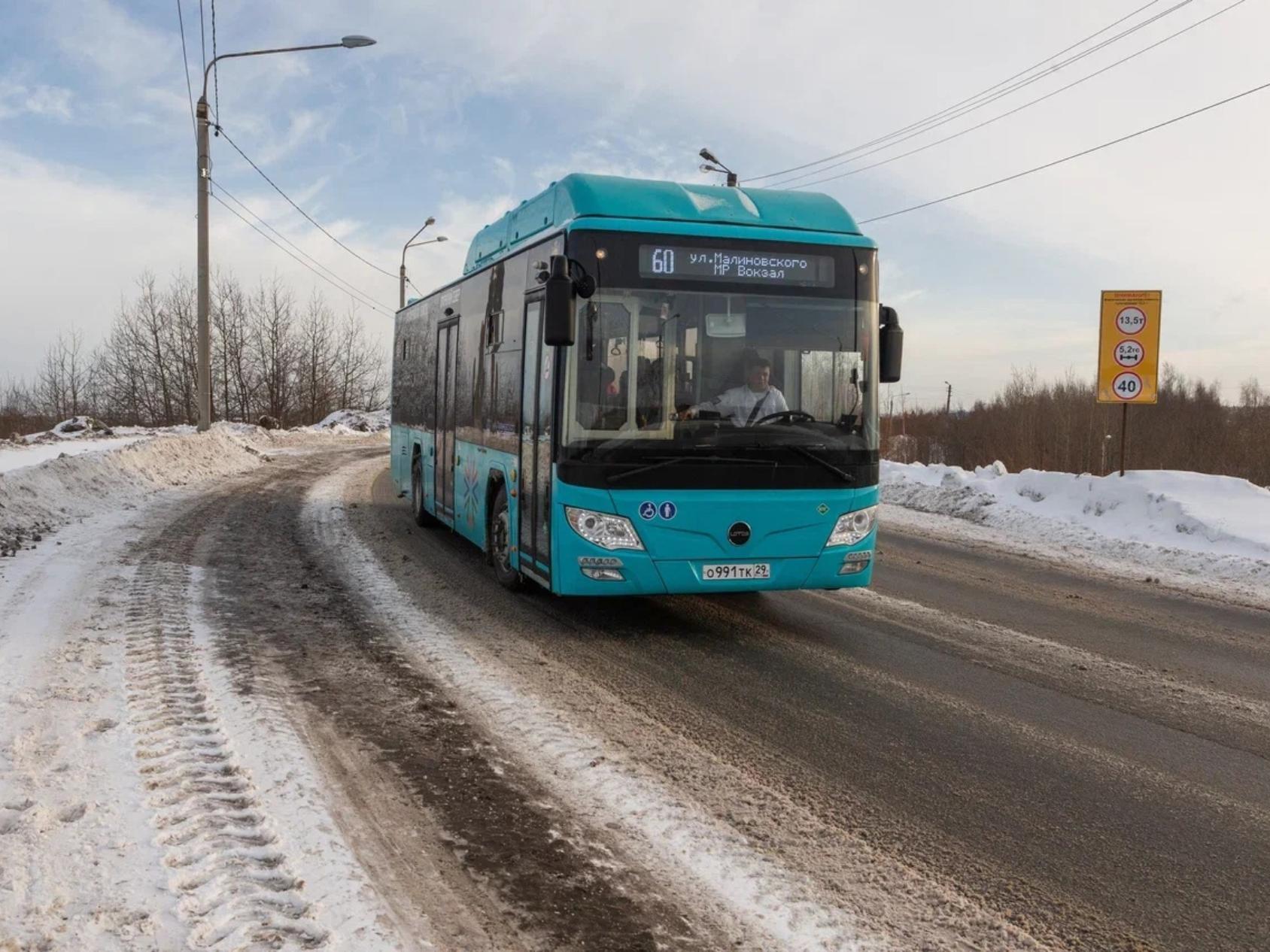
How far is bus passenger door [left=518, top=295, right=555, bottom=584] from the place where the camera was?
7.42 m

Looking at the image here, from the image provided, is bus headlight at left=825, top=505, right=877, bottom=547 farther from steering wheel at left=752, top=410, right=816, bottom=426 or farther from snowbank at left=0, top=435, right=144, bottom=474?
snowbank at left=0, top=435, right=144, bottom=474

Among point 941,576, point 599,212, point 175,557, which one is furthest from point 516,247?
point 941,576

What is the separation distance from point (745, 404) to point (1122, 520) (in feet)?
30.5

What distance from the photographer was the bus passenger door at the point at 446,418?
11.2 m

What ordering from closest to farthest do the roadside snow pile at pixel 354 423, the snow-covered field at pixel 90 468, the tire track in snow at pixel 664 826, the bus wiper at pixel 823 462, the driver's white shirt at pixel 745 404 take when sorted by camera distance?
1. the tire track in snow at pixel 664 826
2. the driver's white shirt at pixel 745 404
3. the bus wiper at pixel 823 462
4. the snow-covered field at pixel 90 468
5. the roadside snow pile at pixel 354 423

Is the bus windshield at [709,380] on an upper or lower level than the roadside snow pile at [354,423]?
upper

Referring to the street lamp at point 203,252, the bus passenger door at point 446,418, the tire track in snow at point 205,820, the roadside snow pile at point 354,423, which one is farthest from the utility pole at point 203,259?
the roadside snow pile at point 354,423

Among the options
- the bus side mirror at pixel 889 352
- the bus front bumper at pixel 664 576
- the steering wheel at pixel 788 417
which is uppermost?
the bus side mirror at pixel 889 352

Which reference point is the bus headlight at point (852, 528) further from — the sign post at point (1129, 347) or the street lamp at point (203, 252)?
the street lamp at point (203, 252)

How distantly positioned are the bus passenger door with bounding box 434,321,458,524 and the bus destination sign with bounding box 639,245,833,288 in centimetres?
436

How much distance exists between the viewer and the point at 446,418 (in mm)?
11508

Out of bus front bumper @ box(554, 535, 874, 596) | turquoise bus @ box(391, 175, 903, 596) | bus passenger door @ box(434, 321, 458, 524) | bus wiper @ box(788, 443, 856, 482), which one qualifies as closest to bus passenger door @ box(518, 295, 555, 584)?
turquoise bus @ box(391, 175, 903, 596)

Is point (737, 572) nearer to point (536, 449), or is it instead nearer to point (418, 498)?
point (536, 449)

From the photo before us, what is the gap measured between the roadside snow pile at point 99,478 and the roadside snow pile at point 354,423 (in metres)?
22.7
